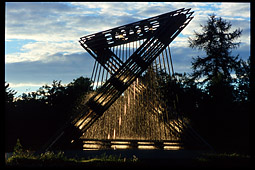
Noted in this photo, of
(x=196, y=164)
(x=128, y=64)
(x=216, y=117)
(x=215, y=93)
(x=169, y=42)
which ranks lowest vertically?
(x=196, y=164)

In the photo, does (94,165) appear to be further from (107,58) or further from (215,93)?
(215,93)

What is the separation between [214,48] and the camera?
23.2 metres

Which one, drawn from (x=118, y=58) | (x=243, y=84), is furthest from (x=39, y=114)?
(x=243, y=84)

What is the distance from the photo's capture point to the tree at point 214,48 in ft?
74.6

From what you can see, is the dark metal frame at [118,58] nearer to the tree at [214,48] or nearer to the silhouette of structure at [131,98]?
the silhouette of structure at [131,98]

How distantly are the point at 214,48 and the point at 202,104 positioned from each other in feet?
25.3

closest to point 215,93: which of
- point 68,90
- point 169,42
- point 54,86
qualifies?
point 169,42

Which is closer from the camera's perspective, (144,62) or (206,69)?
(144,62)

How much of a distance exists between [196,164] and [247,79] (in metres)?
10.4

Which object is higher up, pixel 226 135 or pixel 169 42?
pixel 169 42

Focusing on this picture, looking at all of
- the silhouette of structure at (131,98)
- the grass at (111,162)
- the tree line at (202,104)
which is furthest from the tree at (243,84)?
the grass at (111,162)

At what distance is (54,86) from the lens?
A: 24.0m

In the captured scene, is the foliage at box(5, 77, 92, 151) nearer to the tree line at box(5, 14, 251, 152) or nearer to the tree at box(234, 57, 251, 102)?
the tree line at box(5, 14, 251, 152)

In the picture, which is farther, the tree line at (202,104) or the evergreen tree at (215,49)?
the evergreen tree at (215,49)
